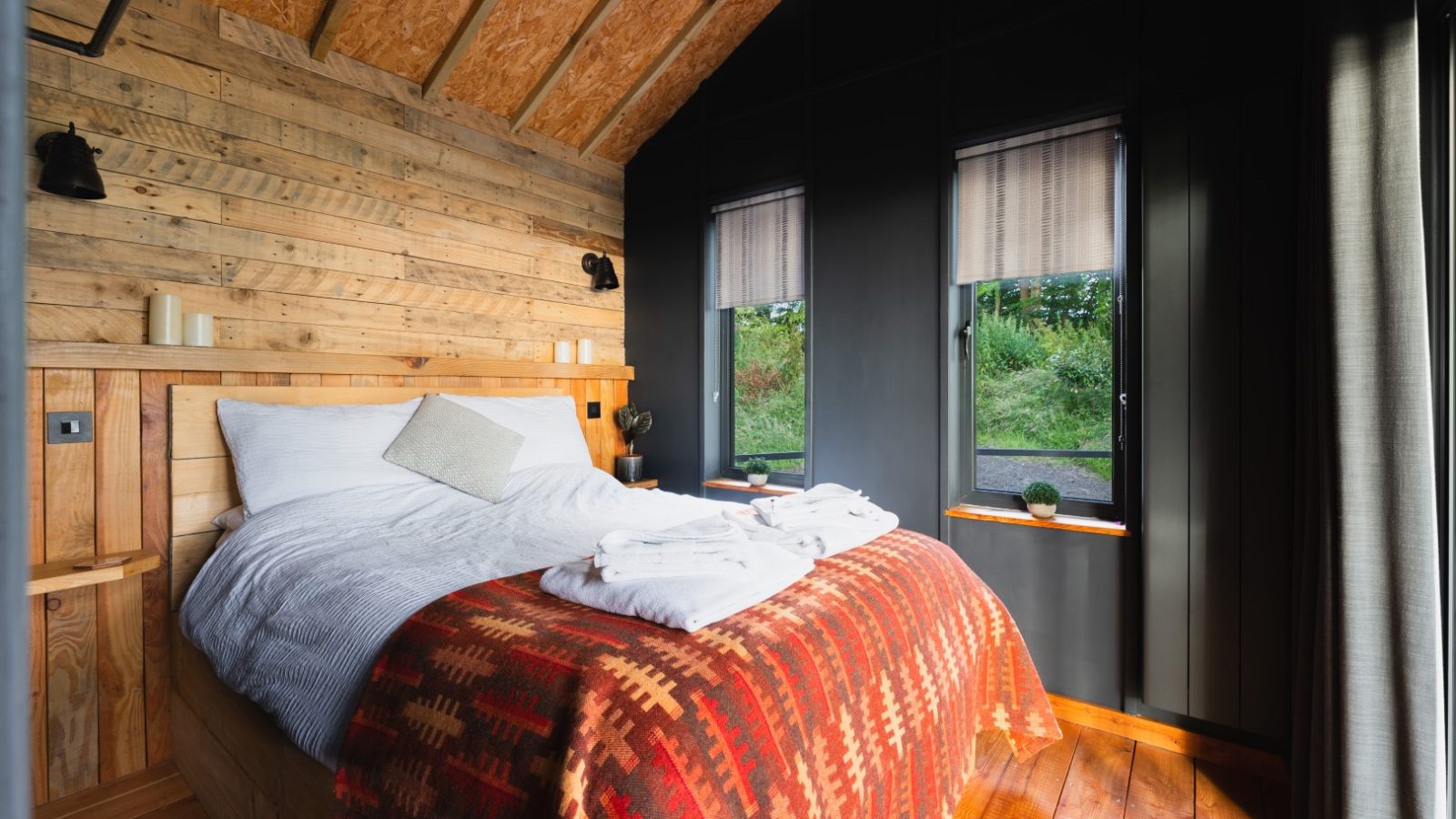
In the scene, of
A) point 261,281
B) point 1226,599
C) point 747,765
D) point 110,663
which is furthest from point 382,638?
point 1226,599

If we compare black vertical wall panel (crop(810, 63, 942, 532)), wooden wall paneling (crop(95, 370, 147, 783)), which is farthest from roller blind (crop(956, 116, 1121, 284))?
wooden wall paneling (crop(95, 370, 147, 783))

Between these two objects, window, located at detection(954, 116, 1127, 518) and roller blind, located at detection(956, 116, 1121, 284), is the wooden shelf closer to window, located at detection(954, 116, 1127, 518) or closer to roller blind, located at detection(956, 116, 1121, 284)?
window, located at detection(954, 116, 1127, 518)

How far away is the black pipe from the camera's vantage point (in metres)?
2.07

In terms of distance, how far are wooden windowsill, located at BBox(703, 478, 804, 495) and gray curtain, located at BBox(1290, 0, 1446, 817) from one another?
2.10m

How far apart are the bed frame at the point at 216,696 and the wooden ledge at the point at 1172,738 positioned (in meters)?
2.48

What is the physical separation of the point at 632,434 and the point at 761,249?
1344 mm

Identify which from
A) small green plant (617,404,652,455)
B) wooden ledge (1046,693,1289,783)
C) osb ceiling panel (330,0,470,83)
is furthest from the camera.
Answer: small green plant (617,404,652,455)

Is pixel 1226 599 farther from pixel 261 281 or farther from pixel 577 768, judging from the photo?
pixel 261 281

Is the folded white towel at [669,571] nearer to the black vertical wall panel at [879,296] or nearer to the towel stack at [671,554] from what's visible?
the towel stack at [671,554]

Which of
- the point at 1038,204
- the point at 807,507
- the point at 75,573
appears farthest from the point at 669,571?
the point at 1038,204

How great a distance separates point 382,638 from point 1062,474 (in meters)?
2.54

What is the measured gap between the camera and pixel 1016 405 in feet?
9.56

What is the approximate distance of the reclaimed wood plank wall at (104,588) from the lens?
2117 mm

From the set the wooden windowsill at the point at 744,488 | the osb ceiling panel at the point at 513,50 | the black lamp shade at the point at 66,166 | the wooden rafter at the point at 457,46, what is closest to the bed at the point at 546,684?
the black lamp shade at the point at 66,166
